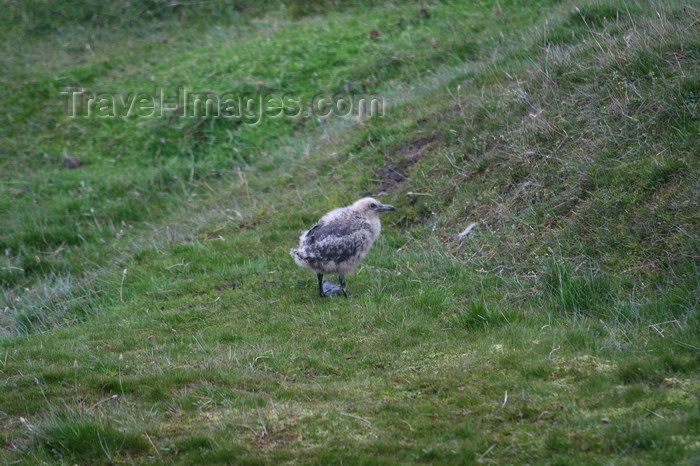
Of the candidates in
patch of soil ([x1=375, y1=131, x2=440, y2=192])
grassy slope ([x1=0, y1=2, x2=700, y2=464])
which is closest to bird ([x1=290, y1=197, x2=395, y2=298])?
grassy slope ([x1=0, y1=2, x2=700, y2=464])

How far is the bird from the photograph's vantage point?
855 cm

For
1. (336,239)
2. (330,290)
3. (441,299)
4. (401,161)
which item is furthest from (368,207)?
(401,161)

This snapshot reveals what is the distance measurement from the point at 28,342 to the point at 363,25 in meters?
13.3

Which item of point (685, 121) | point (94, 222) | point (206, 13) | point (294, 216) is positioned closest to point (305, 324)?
point (294, 216)

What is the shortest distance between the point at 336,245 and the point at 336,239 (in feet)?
0.28

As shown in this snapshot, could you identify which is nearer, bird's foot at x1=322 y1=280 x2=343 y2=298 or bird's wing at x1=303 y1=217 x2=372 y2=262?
bird's wing at x1=303 y1=217 x2=372 y2=262

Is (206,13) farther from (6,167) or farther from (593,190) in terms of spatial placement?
(593,190)

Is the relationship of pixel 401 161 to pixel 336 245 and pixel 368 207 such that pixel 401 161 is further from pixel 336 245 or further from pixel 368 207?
pixel 336 245

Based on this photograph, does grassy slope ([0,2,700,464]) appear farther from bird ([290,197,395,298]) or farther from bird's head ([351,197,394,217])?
bird's head ([351,197,394,217])

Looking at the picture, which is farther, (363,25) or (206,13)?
(206,13)

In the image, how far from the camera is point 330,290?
895 centimetres

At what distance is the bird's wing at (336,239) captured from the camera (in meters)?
8.52

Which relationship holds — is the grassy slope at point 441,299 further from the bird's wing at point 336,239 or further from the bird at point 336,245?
the bird's wing at point 336,239

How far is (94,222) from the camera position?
45.1 ft
